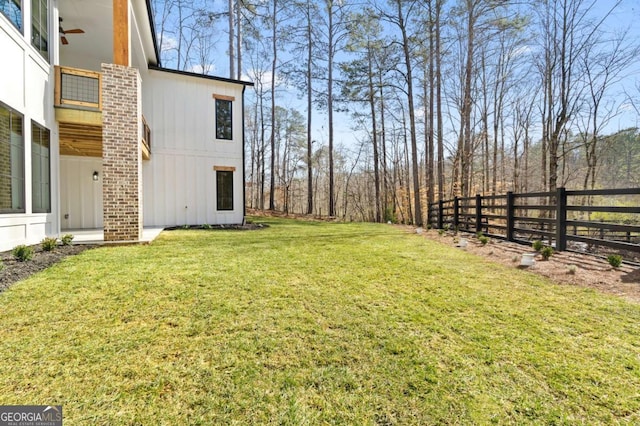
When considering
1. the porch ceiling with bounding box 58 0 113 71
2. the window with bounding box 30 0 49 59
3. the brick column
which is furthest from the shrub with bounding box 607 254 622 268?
the porch ceiling with bounding box 58 0 113 71

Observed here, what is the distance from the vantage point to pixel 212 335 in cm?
214

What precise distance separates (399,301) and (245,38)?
17.2 m

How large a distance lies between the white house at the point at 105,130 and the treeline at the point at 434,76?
480cm

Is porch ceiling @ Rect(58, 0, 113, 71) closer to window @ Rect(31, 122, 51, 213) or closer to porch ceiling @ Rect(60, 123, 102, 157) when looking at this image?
porch ceiling @ Rect(60, 123, 102, 157)

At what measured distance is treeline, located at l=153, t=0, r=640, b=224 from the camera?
11.7m

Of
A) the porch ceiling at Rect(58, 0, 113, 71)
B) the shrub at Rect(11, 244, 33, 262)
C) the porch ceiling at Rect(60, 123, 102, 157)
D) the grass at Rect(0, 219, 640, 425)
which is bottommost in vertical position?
the grass at Rect(0, 219, 640, 425)

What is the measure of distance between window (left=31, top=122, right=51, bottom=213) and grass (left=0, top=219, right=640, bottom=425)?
8.69ft

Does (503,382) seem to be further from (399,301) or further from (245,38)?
(245,38)

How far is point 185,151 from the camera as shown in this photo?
9.71 meters

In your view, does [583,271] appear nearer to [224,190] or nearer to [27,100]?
[27,100]

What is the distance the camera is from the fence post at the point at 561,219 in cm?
482

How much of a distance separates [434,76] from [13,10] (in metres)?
14.2

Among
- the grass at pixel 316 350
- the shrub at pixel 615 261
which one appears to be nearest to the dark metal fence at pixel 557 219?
the shrub at pixel 615 261

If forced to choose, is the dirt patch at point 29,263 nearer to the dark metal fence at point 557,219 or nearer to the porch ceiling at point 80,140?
the porch ceiling at point 80,140
